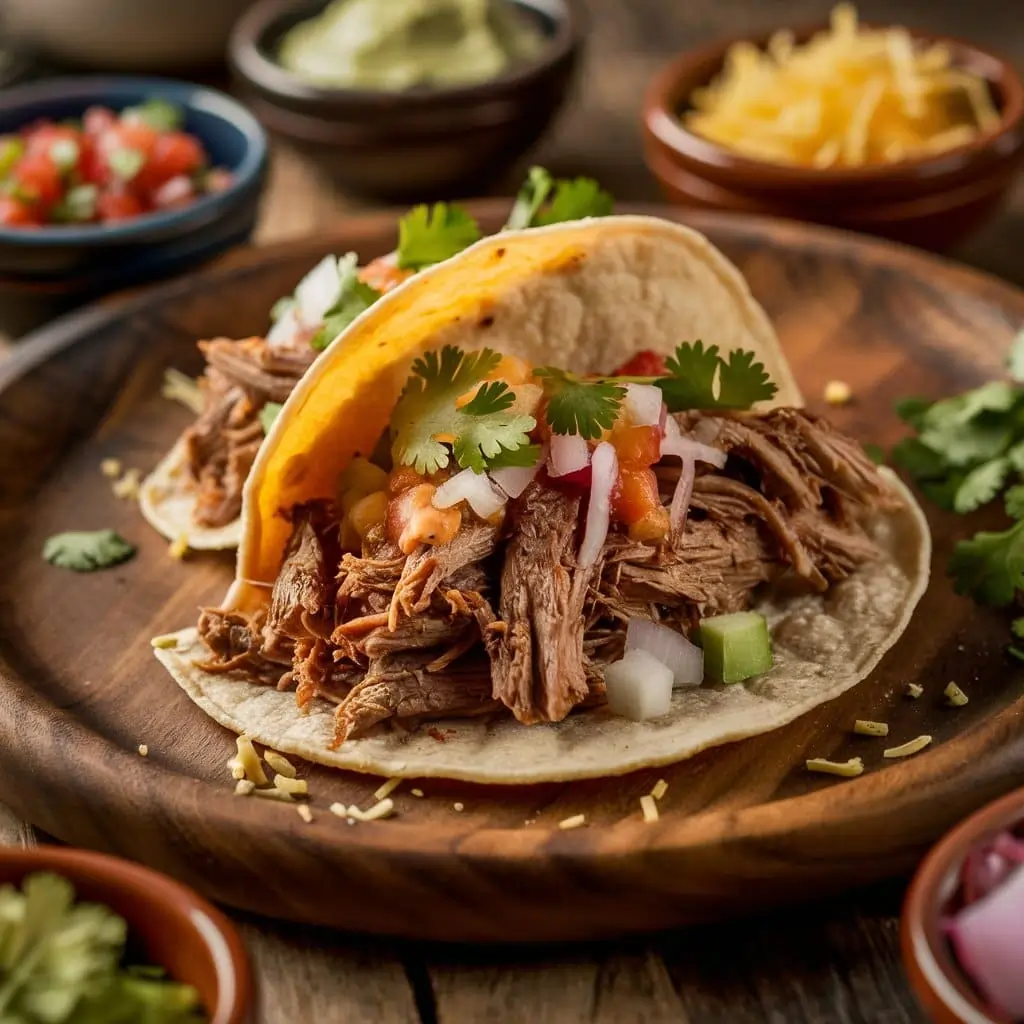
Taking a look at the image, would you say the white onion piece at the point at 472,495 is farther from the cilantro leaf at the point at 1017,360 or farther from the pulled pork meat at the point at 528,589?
the cilantro leaf at the point at 1017,360

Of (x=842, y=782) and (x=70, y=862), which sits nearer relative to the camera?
(x=70, y=862)

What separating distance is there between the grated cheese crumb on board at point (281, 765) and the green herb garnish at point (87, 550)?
104cm

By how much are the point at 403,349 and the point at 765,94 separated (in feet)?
9.40

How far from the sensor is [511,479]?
340cm

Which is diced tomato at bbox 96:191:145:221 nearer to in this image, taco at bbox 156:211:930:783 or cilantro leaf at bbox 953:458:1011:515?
taco at bbox 156:211:930:783

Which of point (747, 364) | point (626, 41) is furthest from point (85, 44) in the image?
point (747, 364)

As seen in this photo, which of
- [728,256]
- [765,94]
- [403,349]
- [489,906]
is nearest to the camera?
[489,906]

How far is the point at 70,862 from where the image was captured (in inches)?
95.0

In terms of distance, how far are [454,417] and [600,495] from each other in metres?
0.38

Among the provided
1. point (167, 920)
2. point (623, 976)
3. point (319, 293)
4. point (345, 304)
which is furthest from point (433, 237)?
point (167, 920)

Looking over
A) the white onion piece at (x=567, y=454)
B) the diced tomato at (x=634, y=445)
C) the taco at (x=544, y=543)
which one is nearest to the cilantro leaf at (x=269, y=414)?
the taco at (x=544, y=543)

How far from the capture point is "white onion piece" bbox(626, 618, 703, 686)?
3.43m

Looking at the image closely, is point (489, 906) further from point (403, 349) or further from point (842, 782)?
point (403, 349)

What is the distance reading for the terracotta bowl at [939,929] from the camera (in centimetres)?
220
